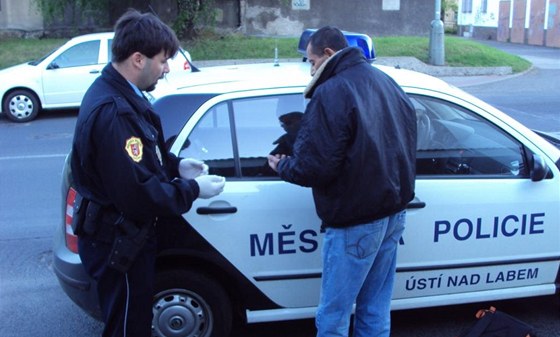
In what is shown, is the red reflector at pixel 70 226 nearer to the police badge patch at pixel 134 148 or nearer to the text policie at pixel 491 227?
the police badge patch at pixel 134 148

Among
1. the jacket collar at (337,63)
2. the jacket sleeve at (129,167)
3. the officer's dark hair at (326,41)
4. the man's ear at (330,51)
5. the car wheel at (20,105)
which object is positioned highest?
the officer's dark hair at (326,41)

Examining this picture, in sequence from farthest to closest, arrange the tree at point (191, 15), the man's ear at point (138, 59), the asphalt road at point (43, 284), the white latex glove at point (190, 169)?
the tree at point (191, 15), the asphalt road at point (43, 284), the white latex glove at point (190, 169), the man's ear at point (138, 59)

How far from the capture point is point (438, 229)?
355 centimetres

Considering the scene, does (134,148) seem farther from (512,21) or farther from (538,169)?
(512,21)

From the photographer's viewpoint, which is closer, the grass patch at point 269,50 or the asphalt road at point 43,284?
the asphalt road at point 43,284

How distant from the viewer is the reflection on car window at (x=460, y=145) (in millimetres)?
3662

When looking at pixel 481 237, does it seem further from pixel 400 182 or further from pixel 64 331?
pixel 64 331

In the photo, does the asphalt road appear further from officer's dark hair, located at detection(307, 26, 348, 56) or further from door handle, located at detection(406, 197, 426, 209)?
officer's dark hair, located at detection(307, 26, 348, 56)

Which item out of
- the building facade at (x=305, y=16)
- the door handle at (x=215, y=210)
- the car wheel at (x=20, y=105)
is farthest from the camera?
the building facade at (x=305, y=16)

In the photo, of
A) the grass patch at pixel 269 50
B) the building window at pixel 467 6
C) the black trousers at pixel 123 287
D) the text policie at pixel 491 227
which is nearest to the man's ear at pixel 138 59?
the black trousers at pixel 123 287

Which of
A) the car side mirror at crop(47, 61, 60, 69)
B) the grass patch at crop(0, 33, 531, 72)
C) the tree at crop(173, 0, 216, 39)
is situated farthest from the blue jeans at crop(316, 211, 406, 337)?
the tree at crop(173, 0, 216, 39)

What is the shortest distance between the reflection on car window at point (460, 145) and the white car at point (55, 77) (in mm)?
9497

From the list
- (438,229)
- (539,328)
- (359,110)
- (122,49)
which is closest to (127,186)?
(122,49)

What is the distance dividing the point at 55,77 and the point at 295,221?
10061mm
